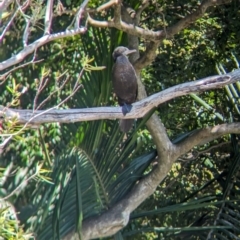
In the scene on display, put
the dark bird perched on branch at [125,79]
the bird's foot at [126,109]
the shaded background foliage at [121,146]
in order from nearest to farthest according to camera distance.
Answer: the bird's foot at [126,109], the dark bird perched on branch at [125,79], the shaded background foliage at [121,146]

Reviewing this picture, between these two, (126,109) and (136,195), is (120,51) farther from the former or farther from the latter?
(136,195)

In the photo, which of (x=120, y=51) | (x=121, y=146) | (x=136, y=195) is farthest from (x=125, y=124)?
(x=136, y=195)

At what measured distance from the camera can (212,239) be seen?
25.1ft

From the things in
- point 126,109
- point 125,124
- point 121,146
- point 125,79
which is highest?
point 126,109

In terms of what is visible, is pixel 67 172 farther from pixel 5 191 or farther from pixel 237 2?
pixel 237 2

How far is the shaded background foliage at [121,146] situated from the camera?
7.02 metres

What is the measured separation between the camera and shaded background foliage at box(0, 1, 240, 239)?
702cm

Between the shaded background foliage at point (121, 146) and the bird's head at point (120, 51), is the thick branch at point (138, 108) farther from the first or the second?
the shaded background foliage at point (121, 146)

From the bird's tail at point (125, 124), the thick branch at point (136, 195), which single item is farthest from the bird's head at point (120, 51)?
the thick branch at point (136, 195)

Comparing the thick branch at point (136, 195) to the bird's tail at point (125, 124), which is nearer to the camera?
the bird's tail at point (125, 124)

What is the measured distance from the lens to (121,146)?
7.30 metres

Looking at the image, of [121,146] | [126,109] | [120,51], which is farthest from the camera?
[121,146]

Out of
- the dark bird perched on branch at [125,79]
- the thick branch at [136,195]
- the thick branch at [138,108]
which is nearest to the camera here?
the thick branch at [138,108]

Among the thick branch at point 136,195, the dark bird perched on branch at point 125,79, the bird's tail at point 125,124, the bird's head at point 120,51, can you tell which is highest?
the bird's head at point 120,51
